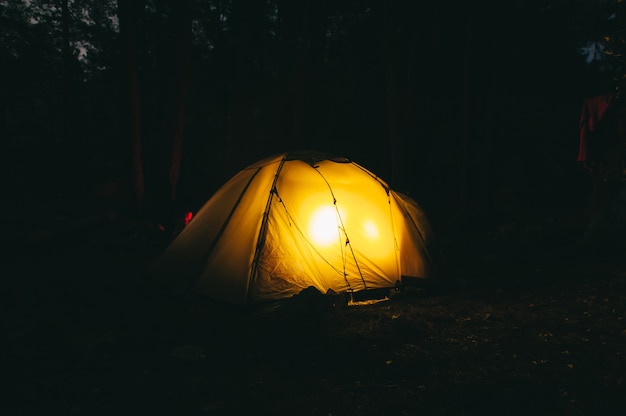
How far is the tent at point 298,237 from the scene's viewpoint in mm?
5977

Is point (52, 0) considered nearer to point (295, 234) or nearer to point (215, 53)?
point (215, 53)

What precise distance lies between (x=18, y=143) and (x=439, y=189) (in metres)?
22.9

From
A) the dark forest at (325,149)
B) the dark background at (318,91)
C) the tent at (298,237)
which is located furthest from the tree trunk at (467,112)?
the tent at (298,237)

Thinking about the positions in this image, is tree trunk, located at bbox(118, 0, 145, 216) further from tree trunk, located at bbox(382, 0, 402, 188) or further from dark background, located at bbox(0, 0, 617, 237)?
tree trunk, located at bbox(382, 0, 402, 188)

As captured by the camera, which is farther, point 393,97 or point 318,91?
point 318,91

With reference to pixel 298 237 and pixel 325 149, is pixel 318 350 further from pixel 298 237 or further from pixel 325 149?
pixel 325 149

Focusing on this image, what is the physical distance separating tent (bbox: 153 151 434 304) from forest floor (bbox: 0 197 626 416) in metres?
0.38

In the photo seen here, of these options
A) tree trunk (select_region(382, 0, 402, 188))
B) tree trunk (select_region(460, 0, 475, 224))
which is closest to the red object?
tree trunk (select_region(382, 0, 402, 188))

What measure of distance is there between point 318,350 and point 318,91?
1876 centimetres

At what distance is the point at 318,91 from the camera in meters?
21.8

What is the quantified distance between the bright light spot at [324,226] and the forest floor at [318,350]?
1031mm

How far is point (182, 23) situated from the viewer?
12.2 m

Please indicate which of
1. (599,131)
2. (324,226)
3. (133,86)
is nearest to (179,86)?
(133,86)

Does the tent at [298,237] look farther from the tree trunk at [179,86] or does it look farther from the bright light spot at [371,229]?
the tree trunk at [179,86]
